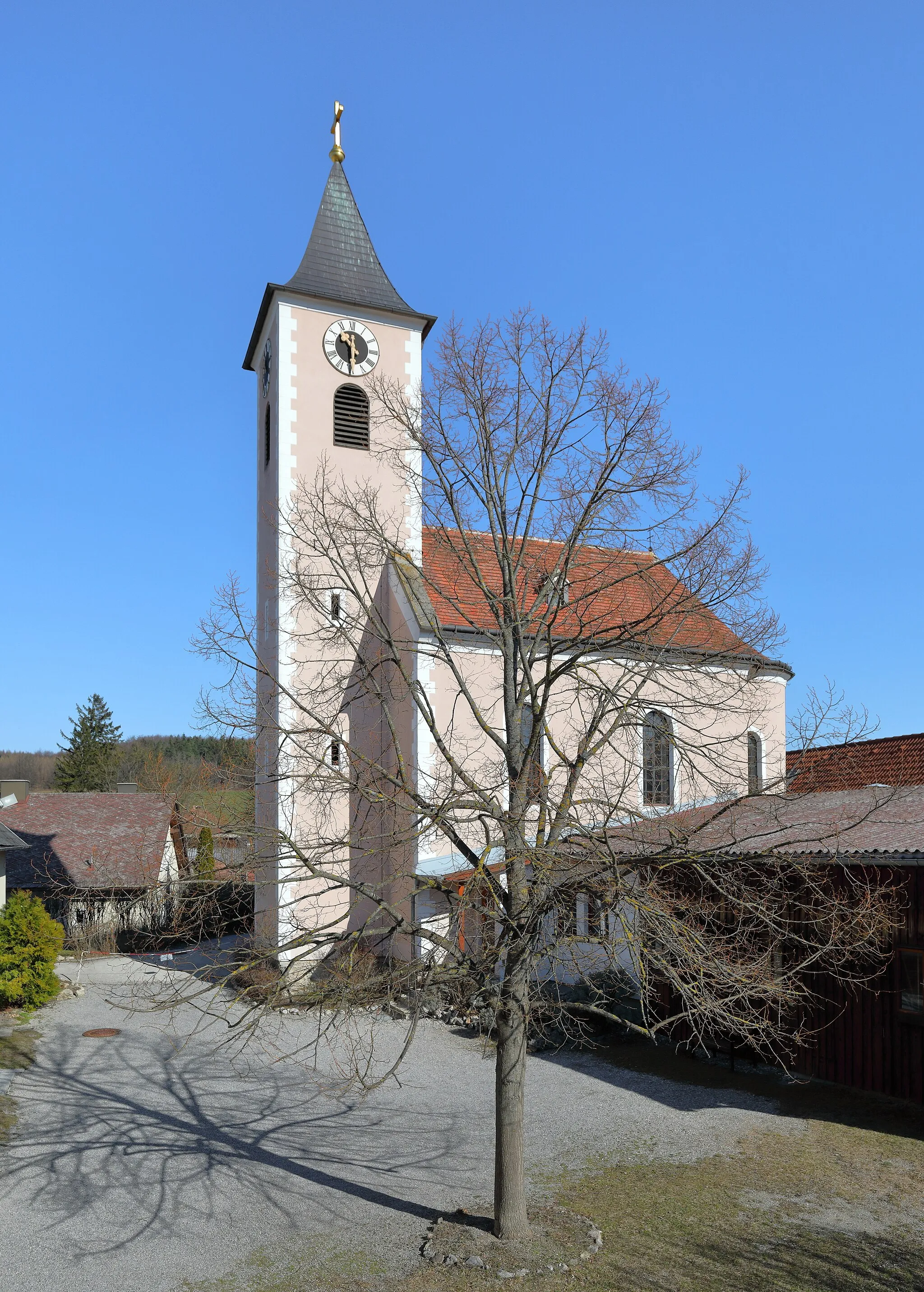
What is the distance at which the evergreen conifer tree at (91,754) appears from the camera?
5650 centimetres

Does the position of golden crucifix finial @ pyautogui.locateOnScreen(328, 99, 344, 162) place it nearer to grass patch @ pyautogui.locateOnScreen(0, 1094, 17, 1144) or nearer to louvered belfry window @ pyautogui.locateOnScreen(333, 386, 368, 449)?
louvered belfry window @ pyautogui.locateOnScreen(333, 386, 368, 449)

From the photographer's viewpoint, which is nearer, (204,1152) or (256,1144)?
(204,1152)

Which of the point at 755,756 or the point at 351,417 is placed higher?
the point at 351,417

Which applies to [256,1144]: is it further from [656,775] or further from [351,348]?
[351,348]

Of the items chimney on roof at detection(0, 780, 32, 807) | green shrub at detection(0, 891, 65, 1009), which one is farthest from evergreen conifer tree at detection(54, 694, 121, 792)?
green shrub at detection(0, 891, 65, 1009)

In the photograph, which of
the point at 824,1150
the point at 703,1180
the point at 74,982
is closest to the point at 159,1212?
the point at 703,1180

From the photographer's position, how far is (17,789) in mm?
36469

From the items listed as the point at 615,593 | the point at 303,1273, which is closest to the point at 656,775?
the point at 615,593

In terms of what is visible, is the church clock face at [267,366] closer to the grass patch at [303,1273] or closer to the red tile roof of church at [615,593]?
the red tile roof of church at [615,593]

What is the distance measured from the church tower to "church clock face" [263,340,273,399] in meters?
0.05

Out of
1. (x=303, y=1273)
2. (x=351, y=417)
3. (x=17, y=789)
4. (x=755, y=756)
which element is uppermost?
(x=351, y=417)

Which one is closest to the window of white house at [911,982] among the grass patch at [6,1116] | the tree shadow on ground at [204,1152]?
the tree shadow on ground at [204,1152]

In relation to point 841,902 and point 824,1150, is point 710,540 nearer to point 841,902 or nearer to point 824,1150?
point 841,902

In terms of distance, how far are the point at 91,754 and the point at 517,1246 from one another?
5291 centimetres
